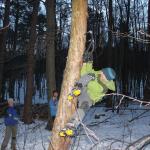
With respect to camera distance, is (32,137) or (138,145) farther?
(32,137)

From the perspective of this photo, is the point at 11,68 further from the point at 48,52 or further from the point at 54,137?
the point at 54,137

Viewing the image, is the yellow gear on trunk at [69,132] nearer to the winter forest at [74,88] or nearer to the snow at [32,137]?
the winter forest at [74,88]

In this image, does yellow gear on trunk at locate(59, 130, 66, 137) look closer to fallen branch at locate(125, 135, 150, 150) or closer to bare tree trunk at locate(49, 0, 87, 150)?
bare tree trunk at locate(49, 0, 87, 150)

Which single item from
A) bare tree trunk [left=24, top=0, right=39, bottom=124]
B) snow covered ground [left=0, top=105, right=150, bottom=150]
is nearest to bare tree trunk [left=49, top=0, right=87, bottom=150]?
snow covered ground [left=0, top=105, right=150, bottom=150]

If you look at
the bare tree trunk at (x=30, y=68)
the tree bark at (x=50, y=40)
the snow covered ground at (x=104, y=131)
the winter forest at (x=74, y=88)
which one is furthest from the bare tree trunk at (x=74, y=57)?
the bare tree trunk at (x=30, y=68)

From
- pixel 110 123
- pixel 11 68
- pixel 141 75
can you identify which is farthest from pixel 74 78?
pixel 141 75

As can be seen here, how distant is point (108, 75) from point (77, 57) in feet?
1.75

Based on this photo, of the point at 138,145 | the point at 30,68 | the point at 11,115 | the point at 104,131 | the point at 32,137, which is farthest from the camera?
the point at 30,68

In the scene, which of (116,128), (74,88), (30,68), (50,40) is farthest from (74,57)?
(30,68)

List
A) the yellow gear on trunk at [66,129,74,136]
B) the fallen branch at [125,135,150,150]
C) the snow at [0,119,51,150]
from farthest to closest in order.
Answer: the snow at [0,119,51,150], the yellow gear on trunk at [66,129,74,136], the fallen branch at [125,135,150,150]

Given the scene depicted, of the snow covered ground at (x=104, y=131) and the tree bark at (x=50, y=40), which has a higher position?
the tree bark at (x=50, y=40)

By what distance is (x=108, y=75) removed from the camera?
6.63 meters

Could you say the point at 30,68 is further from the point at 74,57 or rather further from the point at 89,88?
the point at 89,88

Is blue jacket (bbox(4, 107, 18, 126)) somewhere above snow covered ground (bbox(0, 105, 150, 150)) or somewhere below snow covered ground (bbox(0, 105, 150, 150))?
above
